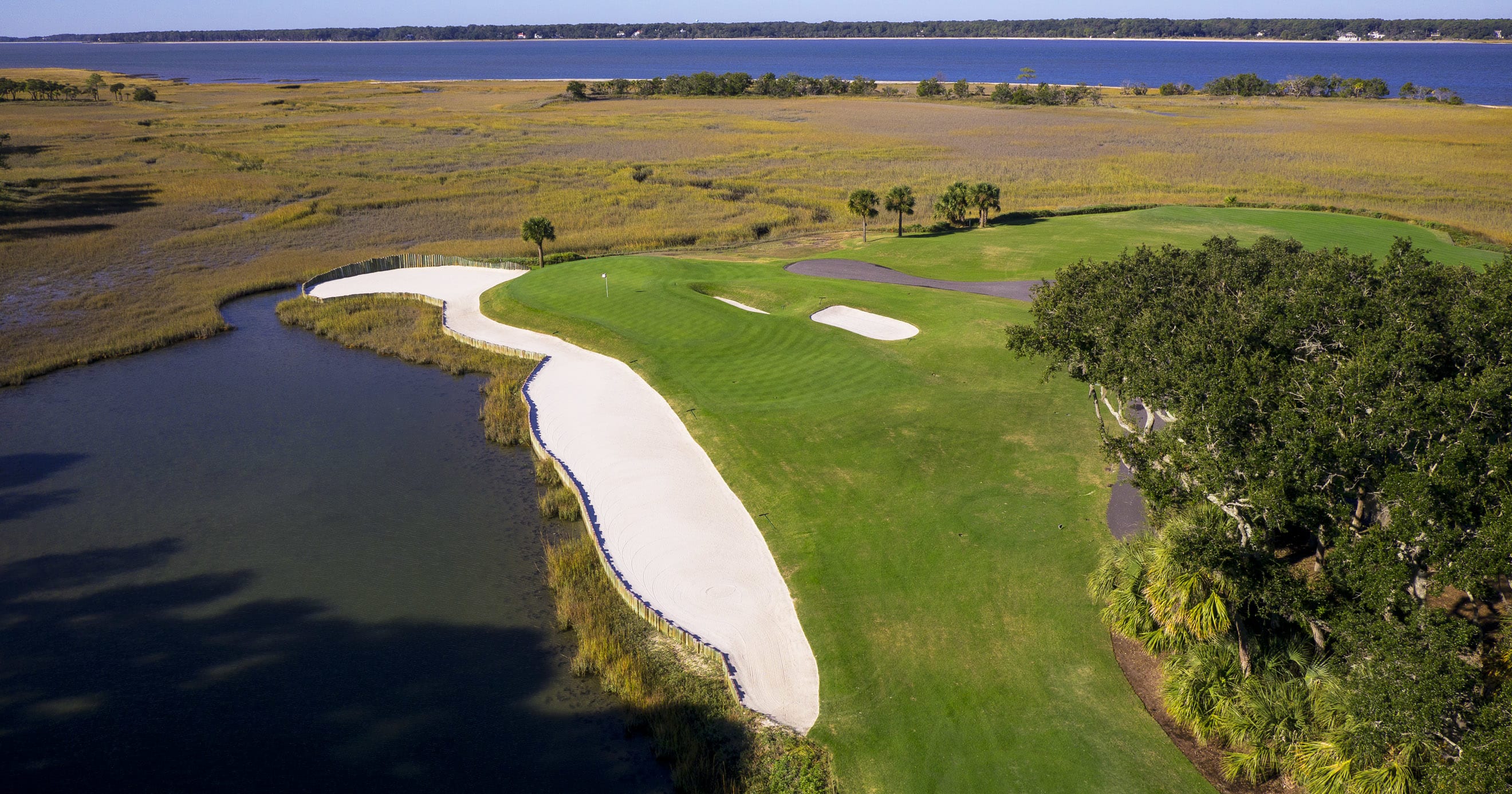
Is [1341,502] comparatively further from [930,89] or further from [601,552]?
[930,89]

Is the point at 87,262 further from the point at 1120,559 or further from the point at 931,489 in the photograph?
the point at 1120,559

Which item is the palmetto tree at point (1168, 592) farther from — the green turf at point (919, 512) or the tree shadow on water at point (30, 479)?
the tree shadow on water at point (30, 479)

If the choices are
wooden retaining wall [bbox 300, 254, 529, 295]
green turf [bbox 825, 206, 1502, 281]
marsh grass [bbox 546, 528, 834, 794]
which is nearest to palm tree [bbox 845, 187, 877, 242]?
green turf [bbox 825, 206, 1502, 281]

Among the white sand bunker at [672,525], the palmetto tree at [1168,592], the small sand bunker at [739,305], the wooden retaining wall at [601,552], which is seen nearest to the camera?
the palmetto tree at [1168,592]

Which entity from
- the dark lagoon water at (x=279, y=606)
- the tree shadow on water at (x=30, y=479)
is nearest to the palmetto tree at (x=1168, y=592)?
the dark lagoon water at (x=279, y=606)

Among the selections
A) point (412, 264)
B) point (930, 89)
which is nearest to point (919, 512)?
point (412, 264)

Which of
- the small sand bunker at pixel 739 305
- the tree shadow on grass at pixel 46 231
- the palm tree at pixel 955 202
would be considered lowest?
the small sand bunker at pixel 739 305

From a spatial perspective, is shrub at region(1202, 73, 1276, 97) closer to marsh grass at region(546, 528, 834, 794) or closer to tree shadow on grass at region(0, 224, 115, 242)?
tree shadow on grass at region(0, 224, 115, 242)
